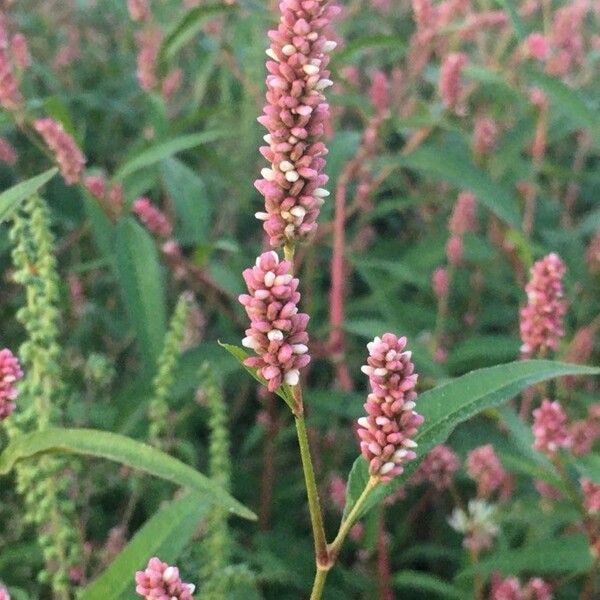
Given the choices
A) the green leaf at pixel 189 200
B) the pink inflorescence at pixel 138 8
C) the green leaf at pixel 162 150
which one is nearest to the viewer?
the green leaf at pixel 162 150

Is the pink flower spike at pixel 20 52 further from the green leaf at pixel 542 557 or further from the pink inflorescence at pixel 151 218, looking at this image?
the green leaf at pixel 542 557

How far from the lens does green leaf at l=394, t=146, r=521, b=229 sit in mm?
1915

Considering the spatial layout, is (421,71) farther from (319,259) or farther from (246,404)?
(246,404)

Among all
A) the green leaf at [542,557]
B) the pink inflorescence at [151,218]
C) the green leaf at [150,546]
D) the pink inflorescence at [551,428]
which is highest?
the pink inflorescence at [151,218]

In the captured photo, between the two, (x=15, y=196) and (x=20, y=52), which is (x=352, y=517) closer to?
(x=15, y=196)

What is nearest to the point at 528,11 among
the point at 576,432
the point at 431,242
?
the point at 431,242

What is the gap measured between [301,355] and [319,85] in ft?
0.79

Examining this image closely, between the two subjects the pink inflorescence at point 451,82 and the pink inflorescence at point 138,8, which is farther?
the pink inflorescence at point 138,8

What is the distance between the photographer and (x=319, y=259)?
8.55 ft

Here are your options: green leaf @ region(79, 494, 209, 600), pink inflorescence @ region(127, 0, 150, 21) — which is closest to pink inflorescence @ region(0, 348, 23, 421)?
green leaf @ region(79, 494, 209, 600)

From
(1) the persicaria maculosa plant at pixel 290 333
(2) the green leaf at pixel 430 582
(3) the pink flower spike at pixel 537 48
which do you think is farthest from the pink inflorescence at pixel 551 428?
(3) the pink flower spike at pixel 537 48

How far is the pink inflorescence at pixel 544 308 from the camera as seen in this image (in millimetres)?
1316

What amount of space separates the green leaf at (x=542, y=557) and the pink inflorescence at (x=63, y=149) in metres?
0.88

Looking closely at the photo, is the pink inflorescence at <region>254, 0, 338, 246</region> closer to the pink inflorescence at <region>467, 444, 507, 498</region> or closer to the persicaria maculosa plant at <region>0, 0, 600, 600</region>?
the persicaria maculosa plant at <region>0, 0, 600, 600</region>
